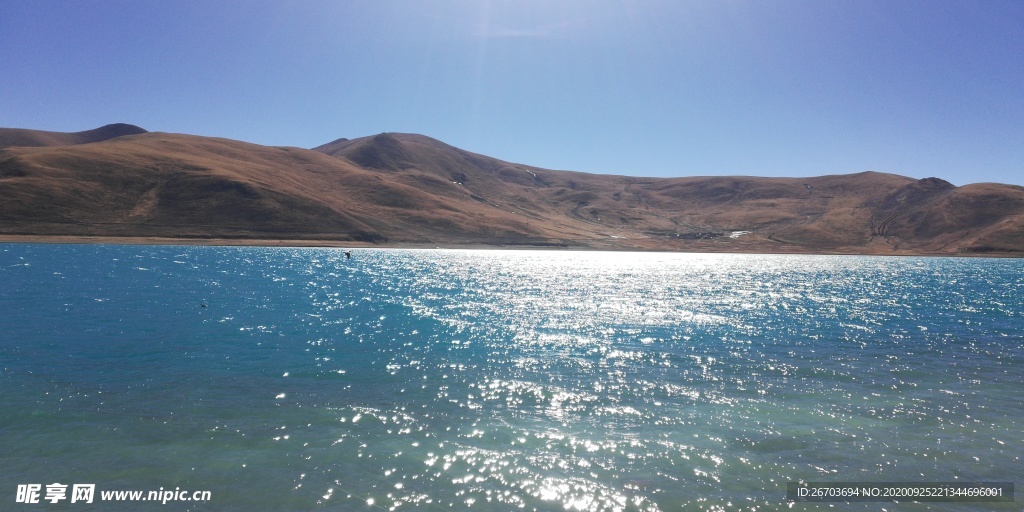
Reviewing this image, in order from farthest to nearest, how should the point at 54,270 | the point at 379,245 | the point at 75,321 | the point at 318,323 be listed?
the point at 379,245 → the point at 54,270 → the point at 318,323 → the point at 75,321

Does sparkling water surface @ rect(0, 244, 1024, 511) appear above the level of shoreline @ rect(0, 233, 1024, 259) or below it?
below

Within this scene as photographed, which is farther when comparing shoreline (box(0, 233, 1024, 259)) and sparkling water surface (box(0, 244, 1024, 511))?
shoreline (box(0, 233, 1024, 259))

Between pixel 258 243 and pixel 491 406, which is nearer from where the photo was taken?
pixel 491 406

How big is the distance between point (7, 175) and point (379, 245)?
348 ft

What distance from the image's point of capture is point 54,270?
68.0 m

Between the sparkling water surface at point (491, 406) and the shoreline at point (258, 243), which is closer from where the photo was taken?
the sparkling water surface at point (491, 406)

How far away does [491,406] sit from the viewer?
19156mm

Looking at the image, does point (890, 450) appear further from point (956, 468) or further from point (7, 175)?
point (7, 175)

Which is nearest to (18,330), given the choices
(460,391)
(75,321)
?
(75,321)

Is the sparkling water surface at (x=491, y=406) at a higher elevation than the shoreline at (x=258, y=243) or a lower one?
lower

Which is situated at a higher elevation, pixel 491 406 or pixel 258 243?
pixel 258 243

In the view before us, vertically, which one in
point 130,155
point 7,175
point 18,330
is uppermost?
point 130,155

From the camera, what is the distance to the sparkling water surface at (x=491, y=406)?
43.0 ft

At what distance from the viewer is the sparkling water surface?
43.0 ft
